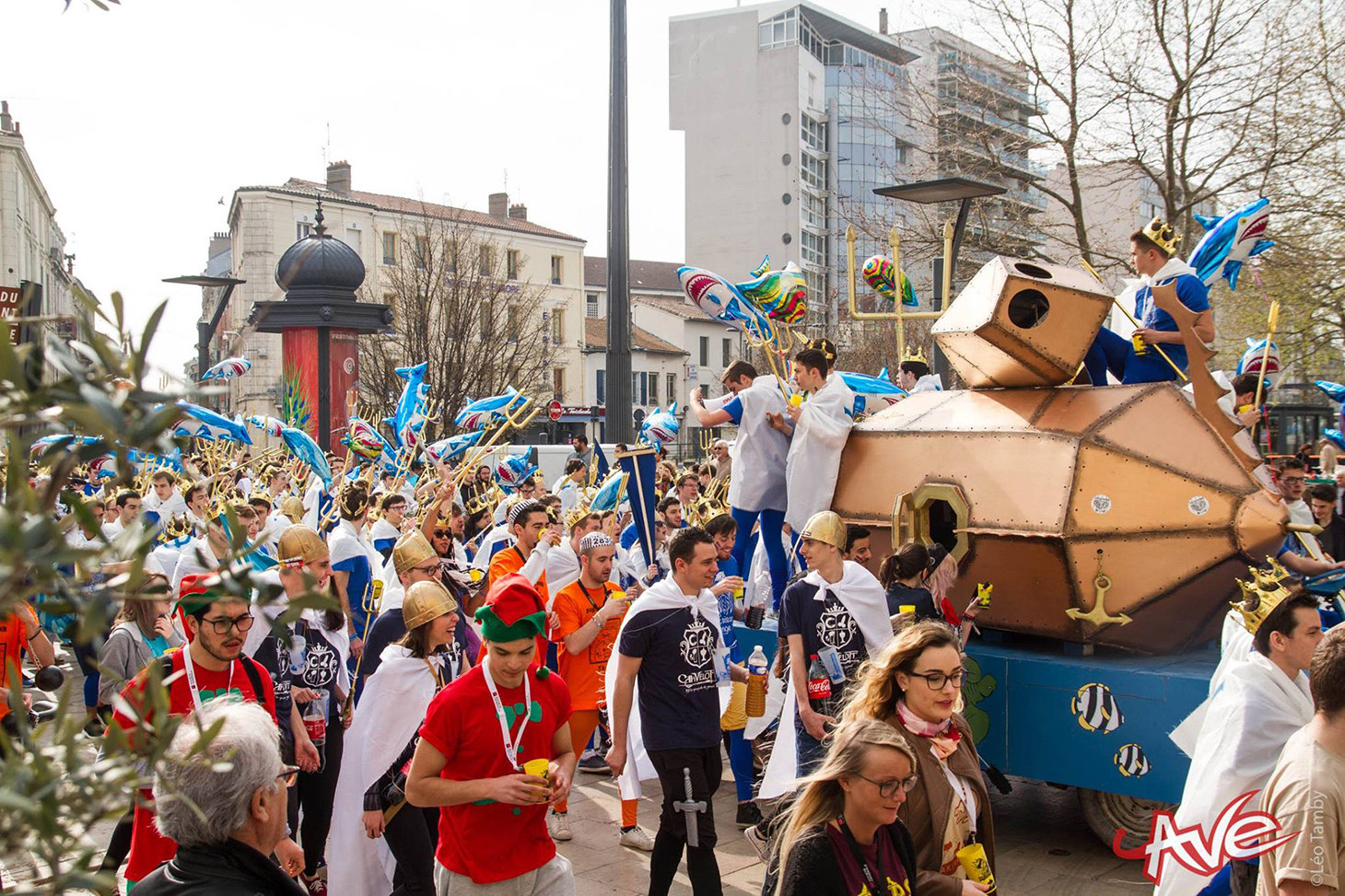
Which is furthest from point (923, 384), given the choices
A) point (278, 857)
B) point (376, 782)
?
point (278, 857)

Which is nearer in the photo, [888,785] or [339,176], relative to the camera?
[888,785]

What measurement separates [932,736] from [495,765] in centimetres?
144

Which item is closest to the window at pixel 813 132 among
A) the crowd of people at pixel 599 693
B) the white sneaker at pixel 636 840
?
the crowd of people at pixel 599 693

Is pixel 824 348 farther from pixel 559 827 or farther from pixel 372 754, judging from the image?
pixel 372 754

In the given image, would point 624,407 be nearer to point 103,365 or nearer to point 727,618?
point 727,618

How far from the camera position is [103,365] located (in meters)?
1.27

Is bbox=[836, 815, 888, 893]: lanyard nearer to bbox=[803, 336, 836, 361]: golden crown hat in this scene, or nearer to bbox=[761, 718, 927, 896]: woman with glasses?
bbox=[761, 718, 927, 896]: woman with glasses

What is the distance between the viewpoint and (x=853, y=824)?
3102mm

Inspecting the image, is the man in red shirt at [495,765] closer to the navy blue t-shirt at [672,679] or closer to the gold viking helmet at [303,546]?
the navy blue t-shirt at [672,679]

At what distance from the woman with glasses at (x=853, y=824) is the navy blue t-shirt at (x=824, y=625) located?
106 inches

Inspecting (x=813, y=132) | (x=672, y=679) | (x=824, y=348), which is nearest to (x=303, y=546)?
(x=672, y=679)

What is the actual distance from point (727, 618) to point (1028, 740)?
202cm

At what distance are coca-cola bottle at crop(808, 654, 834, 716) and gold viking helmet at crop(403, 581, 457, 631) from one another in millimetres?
1839

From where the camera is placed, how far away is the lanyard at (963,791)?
3725 mm
